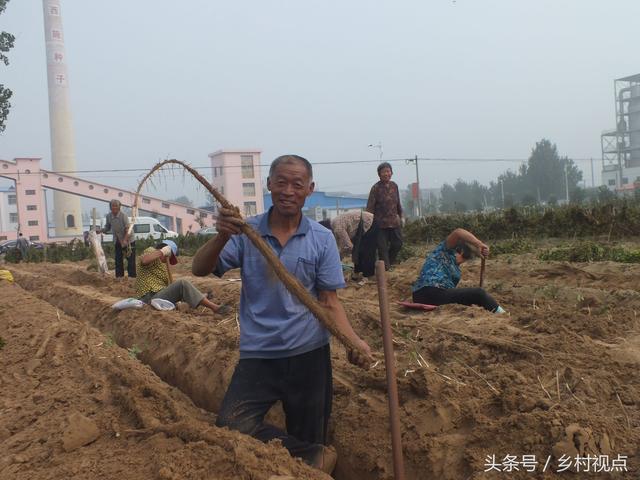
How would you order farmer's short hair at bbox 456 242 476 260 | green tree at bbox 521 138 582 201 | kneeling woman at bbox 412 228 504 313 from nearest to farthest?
farmer's short hair at bbox 456 242 476 260 < kneeling woman at bbox 412 228 504 313 < green tree at bbox 521 138 582 201

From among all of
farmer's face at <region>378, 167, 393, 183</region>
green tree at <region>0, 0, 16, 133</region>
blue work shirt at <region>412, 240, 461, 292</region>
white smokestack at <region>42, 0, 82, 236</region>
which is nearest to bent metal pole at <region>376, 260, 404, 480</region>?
blue work shirt at <region>412, 240, 461, 292</region>

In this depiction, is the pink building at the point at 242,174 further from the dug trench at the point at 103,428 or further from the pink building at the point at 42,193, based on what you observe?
the dug trench at the point at 103,428

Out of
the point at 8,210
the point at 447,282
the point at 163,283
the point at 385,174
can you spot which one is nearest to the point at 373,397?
the point at 447,282

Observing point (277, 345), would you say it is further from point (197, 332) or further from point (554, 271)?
point (554, 271)

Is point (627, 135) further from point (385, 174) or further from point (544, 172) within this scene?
point (385, 174)

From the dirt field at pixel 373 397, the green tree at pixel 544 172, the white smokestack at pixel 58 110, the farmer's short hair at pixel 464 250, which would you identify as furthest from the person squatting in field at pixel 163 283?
the green tree at pixel 544 172

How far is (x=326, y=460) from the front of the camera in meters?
3.10

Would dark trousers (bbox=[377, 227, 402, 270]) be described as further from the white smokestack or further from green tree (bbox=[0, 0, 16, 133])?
the white smokestack

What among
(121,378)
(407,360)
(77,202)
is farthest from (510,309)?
(77,202)

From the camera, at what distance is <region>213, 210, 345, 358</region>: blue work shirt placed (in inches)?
119

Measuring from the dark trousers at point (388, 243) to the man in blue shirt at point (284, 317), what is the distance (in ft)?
19.1

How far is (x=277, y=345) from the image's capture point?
119 inches

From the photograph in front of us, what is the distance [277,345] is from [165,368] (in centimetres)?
276

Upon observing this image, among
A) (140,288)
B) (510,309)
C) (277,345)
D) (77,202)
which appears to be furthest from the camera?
(77,202)
